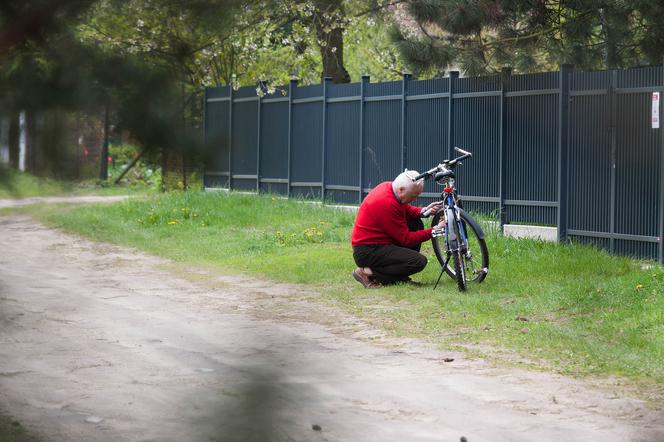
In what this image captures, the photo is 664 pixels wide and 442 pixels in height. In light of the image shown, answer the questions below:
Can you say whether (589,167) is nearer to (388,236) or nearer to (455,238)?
(455,238)

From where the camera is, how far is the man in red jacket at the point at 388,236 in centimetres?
1001

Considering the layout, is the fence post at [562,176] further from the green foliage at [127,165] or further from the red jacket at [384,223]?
the green foliage at [127,165]

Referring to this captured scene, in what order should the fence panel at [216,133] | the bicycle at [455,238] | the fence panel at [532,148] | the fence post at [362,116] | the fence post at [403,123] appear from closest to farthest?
1. the fence panel at [216,133]
2. the bicycle at [455,238]
3. the fence panel at [532,148]
4. the fence post at [403,123]
5. the fence post at [362,116]

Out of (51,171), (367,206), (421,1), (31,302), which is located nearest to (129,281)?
(367,206)

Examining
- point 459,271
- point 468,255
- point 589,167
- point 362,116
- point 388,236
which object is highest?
point 362,116

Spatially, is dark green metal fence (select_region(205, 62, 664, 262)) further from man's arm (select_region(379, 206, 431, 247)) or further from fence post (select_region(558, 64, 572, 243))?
man's arm (select_region(379, 206, 431, 247))

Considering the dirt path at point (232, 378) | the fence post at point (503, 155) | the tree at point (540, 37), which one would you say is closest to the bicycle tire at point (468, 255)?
the dirt path at point (232, 378)

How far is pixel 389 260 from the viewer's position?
10.1m

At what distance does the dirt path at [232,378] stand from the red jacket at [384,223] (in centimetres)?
86

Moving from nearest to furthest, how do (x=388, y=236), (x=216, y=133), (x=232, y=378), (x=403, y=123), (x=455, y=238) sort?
(x=216, y=133) < (x=232, y=378) < (x=455, y=238) < (x=388, y=236) < (x=403, y=123)

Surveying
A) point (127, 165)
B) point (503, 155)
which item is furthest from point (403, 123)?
point (127, 165)

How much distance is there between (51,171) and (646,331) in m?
6.64

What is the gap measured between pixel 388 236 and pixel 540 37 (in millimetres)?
5095

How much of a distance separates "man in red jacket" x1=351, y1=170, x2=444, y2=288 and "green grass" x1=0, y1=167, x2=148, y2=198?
27.2 feet
